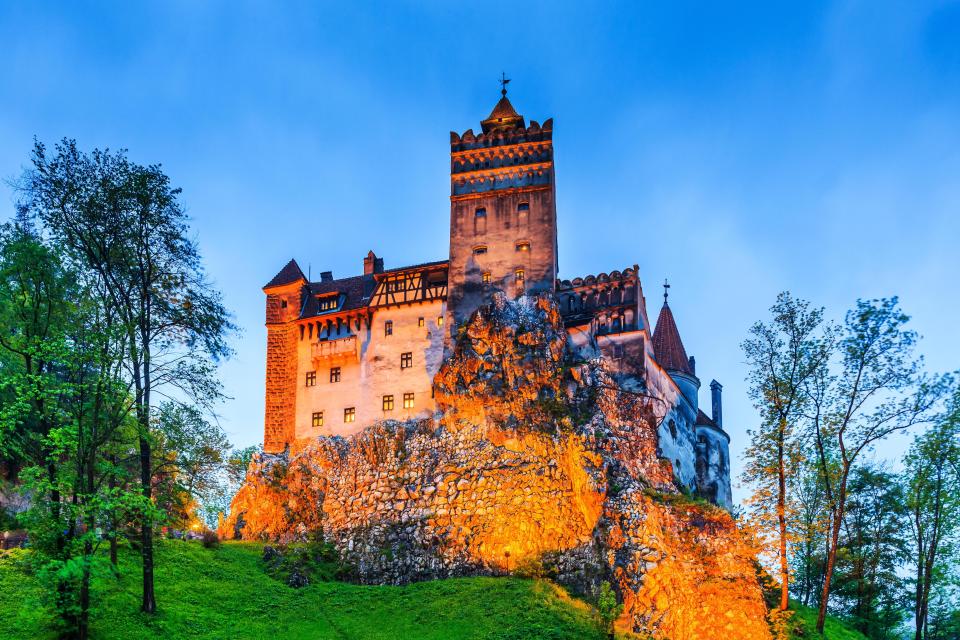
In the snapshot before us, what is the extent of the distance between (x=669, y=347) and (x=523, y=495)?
1812 centimetres

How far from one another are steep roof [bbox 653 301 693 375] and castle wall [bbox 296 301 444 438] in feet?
52.1

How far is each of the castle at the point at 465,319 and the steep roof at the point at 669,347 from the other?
9 centimetres

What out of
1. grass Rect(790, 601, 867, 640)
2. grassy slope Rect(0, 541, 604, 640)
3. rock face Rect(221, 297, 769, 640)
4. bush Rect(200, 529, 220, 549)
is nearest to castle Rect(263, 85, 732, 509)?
rock face Rect(221, 297, 769, 640)

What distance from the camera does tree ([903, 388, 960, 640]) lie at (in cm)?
3909

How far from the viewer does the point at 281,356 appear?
189 ft

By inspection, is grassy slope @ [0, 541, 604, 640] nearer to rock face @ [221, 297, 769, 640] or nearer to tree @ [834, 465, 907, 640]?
rock face @ [221, 297, 769, 640]

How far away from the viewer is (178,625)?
3466cm

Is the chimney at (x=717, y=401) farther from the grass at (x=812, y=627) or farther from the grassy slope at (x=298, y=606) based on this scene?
the grassy slope at (x=298, y=606)

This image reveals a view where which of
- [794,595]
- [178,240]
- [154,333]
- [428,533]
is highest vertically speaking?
[178,240]

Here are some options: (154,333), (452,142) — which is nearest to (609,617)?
(154,333)

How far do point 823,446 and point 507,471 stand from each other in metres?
17.5

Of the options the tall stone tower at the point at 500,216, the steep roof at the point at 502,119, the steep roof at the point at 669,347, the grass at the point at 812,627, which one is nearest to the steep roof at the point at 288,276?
the tall stone tower at the point at 500,216

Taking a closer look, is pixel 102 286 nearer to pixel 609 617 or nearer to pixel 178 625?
pixel 178 625

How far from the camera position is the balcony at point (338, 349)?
183ft
